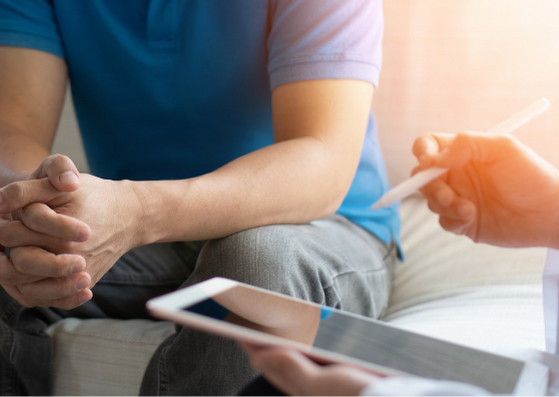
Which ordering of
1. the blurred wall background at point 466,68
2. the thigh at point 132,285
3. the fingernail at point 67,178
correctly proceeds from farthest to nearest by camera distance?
the blurred wall background at point 466,68, the thigh at point 132,285, the fingernail at point 67,178

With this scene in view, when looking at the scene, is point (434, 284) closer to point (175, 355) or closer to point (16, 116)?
point (175, 355)

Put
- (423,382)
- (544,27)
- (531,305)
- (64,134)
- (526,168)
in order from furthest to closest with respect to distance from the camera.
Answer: (64,134) < (544,27) < (531,305) < (526,168) < (423,382)

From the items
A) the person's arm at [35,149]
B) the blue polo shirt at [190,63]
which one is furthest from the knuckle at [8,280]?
the blue polo shirt at [190,63]

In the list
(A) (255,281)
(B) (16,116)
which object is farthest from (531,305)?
(B) (16,116)

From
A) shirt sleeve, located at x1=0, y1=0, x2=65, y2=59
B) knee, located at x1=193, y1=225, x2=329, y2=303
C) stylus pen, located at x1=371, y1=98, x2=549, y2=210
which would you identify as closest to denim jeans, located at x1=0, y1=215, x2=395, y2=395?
knee, located at x1=193, y1=225, x2=329, y2=303

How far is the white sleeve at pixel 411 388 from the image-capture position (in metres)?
0.21

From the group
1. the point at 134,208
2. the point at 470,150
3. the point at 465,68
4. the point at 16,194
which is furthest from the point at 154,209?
the point at 465,68

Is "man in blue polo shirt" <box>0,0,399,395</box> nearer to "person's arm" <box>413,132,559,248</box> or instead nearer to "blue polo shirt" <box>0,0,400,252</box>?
"blue polo shirt" <box>0,0,400,252</box>

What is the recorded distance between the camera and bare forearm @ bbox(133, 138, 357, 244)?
19.3 inches

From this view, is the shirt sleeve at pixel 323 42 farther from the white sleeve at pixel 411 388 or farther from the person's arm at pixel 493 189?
the white sleeve at pixel 411 388

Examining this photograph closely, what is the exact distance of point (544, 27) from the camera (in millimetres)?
752

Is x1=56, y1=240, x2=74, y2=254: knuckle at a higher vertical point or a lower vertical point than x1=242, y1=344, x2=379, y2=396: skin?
lower

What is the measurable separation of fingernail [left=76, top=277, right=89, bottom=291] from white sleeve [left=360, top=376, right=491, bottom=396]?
329 millimetres

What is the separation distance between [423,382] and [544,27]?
74 centimetres
